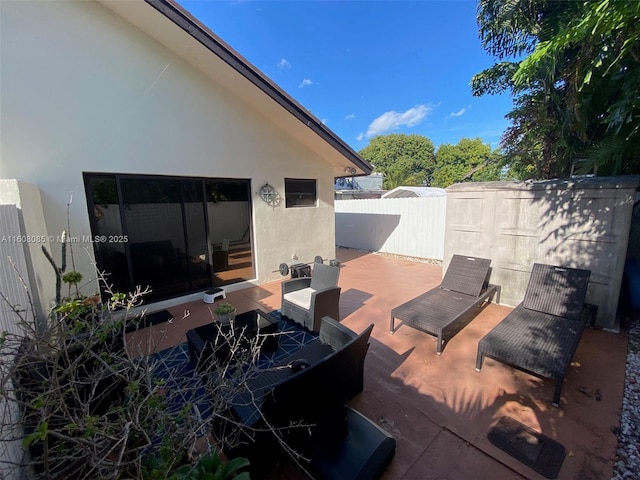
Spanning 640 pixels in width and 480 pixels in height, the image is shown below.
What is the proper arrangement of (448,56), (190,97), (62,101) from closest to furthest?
(62,101)
(190,97)
(448,56)

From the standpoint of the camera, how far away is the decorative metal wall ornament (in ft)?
23.0

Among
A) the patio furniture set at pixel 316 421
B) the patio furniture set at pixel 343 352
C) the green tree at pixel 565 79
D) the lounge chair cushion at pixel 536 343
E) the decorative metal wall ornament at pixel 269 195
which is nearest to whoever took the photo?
the patio furniture set at pixel 316 421

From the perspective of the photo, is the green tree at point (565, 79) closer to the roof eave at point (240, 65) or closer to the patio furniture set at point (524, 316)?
the patio furniture set at point (524, 316)

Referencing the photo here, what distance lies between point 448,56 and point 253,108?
1353 cm

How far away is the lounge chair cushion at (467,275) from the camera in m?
4.96

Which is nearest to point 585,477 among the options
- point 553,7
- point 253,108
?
point 253,108

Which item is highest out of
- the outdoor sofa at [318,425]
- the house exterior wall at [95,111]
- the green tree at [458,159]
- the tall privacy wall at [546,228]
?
the green tree at [458,159]

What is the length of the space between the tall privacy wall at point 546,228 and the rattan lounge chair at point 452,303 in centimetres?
57

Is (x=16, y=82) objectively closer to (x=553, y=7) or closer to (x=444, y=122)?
(x=553, y=7)

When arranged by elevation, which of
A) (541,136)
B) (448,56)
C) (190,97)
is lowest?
(541,136)

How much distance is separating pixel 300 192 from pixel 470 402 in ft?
20.8

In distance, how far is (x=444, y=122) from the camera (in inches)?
1484

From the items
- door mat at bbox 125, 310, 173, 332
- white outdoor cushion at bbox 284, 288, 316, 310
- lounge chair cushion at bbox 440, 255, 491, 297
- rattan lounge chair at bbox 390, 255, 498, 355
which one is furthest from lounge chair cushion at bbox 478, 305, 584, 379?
door mat at bbox 125, 310, 173, 332

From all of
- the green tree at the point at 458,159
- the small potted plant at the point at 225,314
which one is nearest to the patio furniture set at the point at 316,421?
the small potted plant at the point at 225,314
